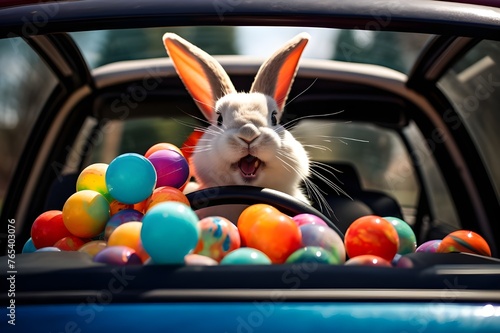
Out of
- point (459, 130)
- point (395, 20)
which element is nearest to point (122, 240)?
point (395, 20)

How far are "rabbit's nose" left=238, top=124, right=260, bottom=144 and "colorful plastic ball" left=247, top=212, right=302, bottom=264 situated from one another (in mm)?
588

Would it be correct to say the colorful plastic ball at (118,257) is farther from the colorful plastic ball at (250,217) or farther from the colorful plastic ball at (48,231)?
the colorful plastic ball at (48,231)

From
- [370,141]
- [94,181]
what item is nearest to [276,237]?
[94,181]

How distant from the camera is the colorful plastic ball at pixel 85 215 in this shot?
1841 millimetres

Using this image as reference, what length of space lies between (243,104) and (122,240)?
973mm

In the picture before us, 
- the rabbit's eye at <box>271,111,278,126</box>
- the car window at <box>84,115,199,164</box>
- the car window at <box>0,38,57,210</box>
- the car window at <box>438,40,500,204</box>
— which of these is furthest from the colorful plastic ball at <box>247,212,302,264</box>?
the car window at <box>0,38,57,210</box>

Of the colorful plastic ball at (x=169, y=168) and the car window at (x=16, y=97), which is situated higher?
the car window at (x=16, y=97)

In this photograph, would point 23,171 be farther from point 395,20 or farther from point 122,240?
point 395,20

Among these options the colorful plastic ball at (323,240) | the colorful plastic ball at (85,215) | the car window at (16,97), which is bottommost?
the colorful plastic ball at (323,240)

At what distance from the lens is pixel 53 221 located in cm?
198

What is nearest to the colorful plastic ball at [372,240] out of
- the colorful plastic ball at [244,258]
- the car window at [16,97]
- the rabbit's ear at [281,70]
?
the colorful plastic ball at [244,258]

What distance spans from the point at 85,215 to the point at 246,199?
20.0 inches

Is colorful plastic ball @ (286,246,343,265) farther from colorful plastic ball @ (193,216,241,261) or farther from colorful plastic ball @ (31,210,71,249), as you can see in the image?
colorful plastic ball @ (31,210,71,249)

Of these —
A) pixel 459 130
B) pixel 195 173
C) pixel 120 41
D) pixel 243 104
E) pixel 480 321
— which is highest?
pixel 120 41
